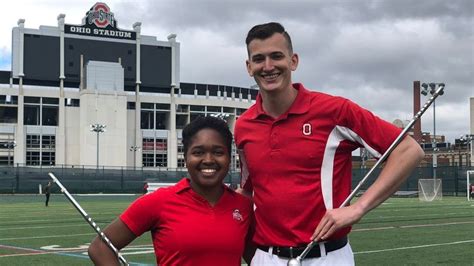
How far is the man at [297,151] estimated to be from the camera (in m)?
3.27

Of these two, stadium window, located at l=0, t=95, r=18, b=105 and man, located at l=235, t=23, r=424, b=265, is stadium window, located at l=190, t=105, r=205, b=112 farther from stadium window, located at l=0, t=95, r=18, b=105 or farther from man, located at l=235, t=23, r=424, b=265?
man, located at l=235, t=23, r=424, b=265

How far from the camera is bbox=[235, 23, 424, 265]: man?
129 inches

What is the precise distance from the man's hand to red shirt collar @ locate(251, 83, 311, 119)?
552mm

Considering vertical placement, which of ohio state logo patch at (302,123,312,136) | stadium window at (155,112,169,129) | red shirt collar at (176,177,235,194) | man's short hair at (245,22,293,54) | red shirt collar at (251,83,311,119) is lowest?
red shirt collar at (176,177,235,194)

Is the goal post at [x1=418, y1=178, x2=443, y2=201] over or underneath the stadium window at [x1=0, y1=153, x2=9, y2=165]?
underneath

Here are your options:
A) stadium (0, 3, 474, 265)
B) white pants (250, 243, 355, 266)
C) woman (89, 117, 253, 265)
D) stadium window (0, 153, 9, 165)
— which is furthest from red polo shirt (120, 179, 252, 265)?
stadium window (0, 153, 9, 165)

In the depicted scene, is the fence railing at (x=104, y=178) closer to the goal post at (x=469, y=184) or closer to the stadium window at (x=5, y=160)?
the goal post at (x=469, y=184)

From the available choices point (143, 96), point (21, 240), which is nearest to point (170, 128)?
point (143, 96)

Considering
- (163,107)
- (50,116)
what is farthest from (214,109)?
(50,116)

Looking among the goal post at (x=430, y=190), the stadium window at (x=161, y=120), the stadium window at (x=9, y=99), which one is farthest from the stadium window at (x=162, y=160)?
the goal post at (x=430, y=190)

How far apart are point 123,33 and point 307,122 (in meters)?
83.4

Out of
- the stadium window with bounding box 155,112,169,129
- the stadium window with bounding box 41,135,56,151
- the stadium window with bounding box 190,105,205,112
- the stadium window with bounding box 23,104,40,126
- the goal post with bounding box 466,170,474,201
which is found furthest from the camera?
the stadium window with bounding box 190,105,205,112

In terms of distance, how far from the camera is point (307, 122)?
3.33 metres

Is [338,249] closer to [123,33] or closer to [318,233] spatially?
[318,233]
